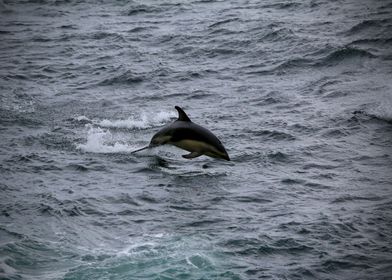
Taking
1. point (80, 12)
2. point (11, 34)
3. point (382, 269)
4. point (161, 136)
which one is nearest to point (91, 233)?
point (161, 136)

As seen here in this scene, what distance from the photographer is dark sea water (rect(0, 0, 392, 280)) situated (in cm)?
1070

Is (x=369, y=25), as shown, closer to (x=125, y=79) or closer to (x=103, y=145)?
(x=125, y=79)

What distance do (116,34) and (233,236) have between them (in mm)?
16136

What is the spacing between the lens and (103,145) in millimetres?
15273

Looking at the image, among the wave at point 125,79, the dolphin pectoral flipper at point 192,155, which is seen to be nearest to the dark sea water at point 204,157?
the wave at point 125,79

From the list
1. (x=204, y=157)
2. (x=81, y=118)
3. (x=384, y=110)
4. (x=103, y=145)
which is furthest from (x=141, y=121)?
(x=384, y=110)

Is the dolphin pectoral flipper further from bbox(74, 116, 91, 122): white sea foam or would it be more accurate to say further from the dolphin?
bbox(74, 116, 91, 122): white sea foam

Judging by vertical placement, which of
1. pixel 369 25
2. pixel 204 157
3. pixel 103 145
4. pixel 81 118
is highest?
pixel 369 25

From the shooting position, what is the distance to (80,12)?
29.9 meters

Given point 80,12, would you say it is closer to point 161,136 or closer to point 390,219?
point 161,136

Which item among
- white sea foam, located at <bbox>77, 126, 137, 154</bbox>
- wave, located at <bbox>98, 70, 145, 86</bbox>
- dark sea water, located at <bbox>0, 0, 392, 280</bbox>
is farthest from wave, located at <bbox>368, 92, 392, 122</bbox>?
wave, located at <bbox>98, 70, 145, 86</bbox>

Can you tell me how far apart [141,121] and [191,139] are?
3.37 metres

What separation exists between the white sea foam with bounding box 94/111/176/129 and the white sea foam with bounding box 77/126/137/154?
0.77 meters

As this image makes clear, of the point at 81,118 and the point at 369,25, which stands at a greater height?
the point at 369,25
